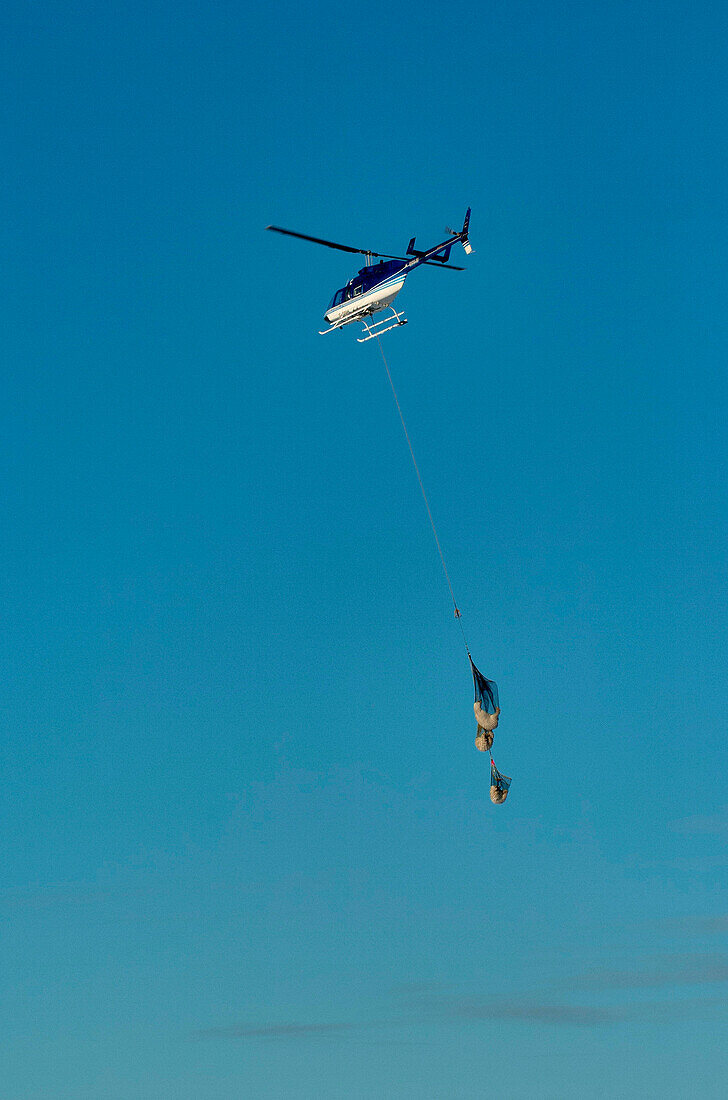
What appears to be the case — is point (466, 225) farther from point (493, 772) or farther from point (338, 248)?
point (493, 772)

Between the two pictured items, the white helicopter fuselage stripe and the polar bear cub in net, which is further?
the white helicopter fuselage stripe

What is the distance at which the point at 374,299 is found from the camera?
77.4m

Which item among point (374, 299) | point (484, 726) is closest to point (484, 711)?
point (484, 726)

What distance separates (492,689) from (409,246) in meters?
31.7

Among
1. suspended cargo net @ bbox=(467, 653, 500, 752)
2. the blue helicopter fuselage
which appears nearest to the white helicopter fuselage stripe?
the blue helicopter fuselage

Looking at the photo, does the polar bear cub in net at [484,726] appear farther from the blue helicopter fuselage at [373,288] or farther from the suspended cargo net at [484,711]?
the blue helicopter fuselage at [373,288]

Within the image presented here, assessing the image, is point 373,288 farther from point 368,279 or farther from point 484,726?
point 484,726

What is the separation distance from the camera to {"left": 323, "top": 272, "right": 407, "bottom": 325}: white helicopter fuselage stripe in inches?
3039

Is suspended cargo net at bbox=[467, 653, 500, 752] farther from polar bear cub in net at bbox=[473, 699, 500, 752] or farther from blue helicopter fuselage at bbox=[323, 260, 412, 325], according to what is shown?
blue helicopter fuselage at bbox=[323, 260, 412, 325]

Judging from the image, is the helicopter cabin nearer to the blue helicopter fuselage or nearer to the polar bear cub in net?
the blue helicopter fuselage

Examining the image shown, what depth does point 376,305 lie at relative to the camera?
7788 cm

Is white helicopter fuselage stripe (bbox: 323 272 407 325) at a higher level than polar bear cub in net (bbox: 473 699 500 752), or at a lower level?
higher

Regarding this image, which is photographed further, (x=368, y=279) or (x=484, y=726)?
(x=368, y=279)

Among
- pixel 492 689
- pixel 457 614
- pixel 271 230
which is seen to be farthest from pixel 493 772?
pixel 271 230
